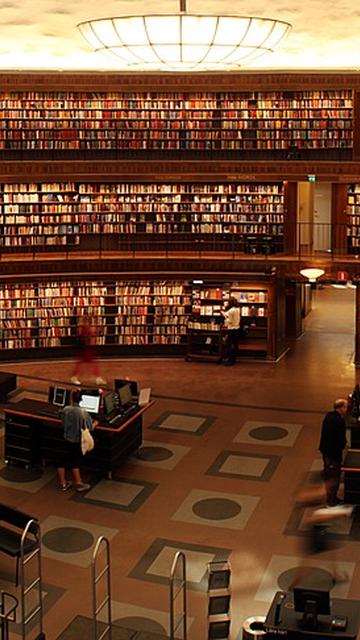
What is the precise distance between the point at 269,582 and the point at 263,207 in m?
11.3

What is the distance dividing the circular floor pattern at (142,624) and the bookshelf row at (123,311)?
993cm

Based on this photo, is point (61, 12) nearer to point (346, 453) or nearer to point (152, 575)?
point (152, 575)

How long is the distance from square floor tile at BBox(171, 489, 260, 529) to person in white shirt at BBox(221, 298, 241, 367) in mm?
6441

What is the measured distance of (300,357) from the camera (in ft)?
59.0

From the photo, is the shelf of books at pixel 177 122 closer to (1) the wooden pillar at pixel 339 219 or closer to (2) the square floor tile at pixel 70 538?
(1) the wooden pillar at pixel 339 219

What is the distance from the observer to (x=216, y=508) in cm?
1059

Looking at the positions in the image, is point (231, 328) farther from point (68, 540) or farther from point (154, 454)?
point (68, 540)

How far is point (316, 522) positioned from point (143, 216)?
1008 centimetres

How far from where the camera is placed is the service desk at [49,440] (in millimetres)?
11492

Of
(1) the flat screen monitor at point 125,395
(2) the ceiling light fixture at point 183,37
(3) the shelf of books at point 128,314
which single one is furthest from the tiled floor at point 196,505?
(2) the ceiling light fixture at point 183,37

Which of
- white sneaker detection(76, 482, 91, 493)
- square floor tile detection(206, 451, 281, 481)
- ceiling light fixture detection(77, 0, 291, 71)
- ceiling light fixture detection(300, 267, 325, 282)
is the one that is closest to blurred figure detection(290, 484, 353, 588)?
square floor tile detection(206, 451, 281, 481)

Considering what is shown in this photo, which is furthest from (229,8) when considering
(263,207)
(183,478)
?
(263,207)

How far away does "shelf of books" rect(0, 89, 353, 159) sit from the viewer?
18.5 meters

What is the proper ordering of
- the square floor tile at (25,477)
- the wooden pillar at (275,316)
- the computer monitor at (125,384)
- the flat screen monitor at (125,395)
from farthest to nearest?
the wooden pillar at (275,316) → the computer monitor at (125,384) → the flat screen monitor at (125,395) → the square floor tile at (25,477)
